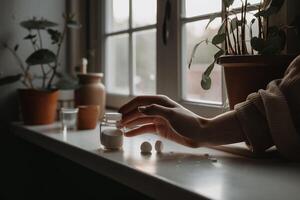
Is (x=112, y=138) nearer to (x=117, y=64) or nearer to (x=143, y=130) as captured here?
(x=143, y=130)

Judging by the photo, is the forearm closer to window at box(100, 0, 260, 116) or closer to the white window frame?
window at box(100, 0, 260, 116)

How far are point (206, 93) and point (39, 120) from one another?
0.66 meters

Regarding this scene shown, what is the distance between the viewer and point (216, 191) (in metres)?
0.58

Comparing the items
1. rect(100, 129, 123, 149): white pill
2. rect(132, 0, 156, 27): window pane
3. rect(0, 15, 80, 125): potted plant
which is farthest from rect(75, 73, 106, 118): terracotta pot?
rect(100, 129, 123, 149): white pill

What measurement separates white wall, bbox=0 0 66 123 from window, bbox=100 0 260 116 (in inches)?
13.0

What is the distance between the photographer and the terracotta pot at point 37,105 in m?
1.43

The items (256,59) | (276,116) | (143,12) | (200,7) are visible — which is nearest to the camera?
(276,116)

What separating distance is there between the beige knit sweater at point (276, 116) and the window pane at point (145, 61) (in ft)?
2.35

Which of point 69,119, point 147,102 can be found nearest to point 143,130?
point 147,102

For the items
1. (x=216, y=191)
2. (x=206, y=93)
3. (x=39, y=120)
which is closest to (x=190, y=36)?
(x=206, y=93)

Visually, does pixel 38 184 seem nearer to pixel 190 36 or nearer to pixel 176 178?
pixel 190 36

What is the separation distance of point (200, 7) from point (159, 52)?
0.73 feet

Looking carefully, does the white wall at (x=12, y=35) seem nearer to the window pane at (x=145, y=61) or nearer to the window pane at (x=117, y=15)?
the window pane at (x=117, y=15)

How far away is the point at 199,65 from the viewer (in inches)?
48.8
